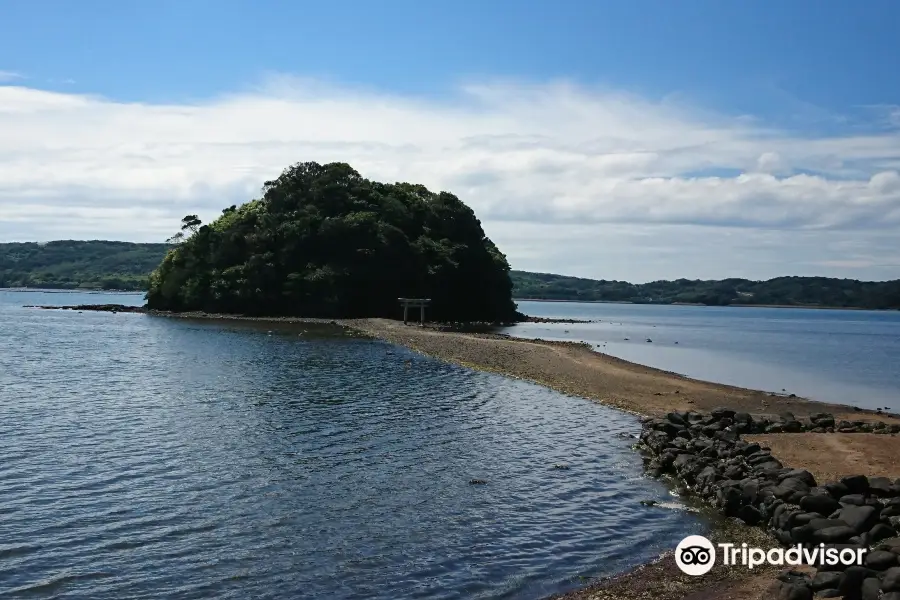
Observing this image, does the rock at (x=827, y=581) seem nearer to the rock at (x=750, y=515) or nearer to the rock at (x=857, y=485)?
the rock at (x=750, y=515)

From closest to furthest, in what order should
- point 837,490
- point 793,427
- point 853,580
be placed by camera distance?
point 853,580 < point 837,490 < point 793,427

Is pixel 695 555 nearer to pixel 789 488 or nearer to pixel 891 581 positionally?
pixel 891 581

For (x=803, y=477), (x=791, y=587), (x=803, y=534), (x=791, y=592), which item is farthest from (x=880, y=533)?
(x=803, y=477)

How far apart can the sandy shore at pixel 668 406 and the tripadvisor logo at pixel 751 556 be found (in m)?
0.32

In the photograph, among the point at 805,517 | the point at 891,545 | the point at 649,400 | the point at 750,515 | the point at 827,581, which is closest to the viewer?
the point at 827,581

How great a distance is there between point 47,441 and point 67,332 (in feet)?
196

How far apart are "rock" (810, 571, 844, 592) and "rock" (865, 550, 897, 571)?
30.5 inches

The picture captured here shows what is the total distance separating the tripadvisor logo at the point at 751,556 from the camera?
13688 mm

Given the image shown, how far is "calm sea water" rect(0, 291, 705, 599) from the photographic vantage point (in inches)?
550

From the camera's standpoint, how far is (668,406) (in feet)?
119

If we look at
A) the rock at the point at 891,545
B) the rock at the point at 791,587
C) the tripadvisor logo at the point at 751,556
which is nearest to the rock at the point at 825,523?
the tripadvisor logo at the point at 751,556

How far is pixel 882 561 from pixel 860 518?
8.16 feet

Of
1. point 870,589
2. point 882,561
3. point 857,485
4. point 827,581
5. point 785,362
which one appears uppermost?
point 857,485

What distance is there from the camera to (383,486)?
20.1 meters
